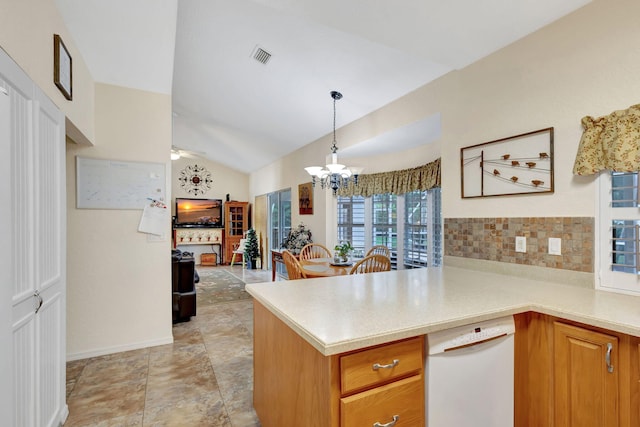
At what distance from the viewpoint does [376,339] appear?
1.06 meters

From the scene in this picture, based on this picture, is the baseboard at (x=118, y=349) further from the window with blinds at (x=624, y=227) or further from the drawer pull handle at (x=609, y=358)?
the window with blinds at (x=624, y=227)

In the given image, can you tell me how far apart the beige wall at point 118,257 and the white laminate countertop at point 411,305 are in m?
1.81

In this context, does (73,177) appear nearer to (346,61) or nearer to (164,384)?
(164,384)

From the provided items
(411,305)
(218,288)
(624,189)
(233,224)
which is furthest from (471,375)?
(233,224)

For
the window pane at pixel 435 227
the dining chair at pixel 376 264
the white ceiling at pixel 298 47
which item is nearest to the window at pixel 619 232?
the white ceiling at pixel 298 47

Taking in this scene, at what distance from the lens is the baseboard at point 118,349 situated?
276cm

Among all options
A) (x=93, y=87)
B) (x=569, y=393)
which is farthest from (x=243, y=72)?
(x=569, y=393)

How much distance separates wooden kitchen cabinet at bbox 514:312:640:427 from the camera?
120cm

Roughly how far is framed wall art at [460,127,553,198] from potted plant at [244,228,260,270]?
6.01 meters

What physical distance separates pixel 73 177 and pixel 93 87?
805 millimetres

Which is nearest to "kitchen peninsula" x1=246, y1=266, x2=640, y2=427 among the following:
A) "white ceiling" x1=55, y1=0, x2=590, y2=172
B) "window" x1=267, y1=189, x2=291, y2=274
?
"white ceiling" x1=55, y1=0, x2=590, y2=172

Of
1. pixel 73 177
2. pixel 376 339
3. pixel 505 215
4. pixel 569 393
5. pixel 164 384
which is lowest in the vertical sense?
→ pixel 164 384

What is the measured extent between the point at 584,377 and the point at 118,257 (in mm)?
3340

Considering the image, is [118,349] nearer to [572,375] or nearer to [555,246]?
[572,375]
